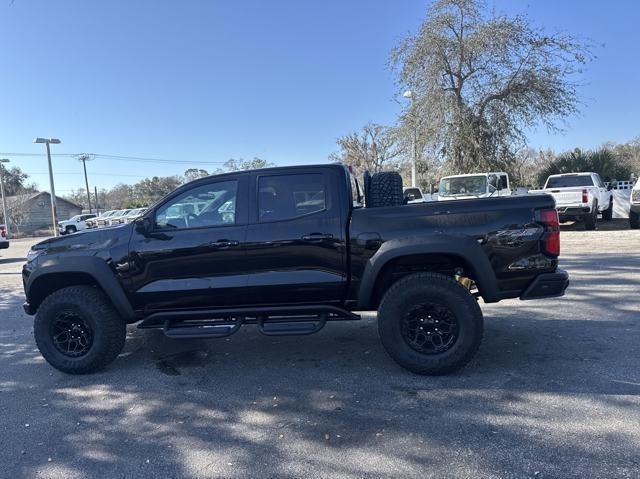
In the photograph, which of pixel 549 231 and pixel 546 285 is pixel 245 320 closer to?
pixel 546 285

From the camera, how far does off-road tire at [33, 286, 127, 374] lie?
4449mm

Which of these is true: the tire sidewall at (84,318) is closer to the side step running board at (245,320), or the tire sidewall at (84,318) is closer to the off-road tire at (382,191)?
the side step running board at (245,320)

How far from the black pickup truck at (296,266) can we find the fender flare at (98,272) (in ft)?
0.04

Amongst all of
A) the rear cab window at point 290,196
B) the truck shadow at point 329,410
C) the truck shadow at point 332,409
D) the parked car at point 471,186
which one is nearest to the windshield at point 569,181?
the parked car at point 471,186

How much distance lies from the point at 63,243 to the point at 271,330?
2234 mm

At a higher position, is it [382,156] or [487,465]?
[382,156]

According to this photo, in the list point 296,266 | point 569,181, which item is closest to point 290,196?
point 296,266

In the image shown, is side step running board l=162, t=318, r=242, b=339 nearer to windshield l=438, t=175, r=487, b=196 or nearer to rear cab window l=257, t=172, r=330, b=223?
rear cab window l=257, t=172, r=330, b=223

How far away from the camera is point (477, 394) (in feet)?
12.2

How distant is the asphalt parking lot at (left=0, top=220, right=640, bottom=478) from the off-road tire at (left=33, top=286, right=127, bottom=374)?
6.3 inches

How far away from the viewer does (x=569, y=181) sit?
15.5 m

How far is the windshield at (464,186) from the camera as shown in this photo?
15.8 m

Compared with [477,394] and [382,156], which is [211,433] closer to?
[477,394]

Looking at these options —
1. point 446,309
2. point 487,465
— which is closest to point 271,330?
point 446,309
